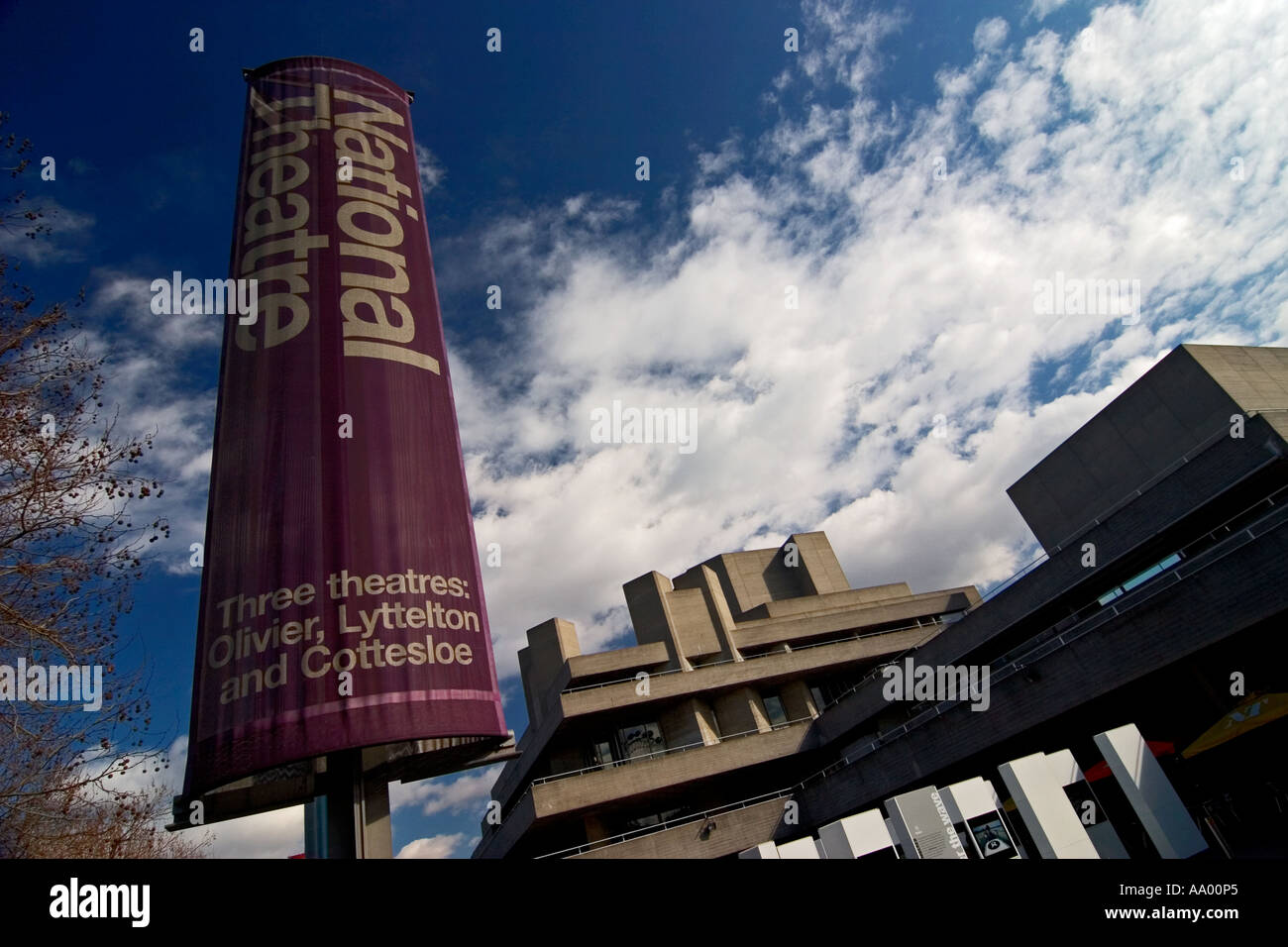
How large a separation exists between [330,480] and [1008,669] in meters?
23.9

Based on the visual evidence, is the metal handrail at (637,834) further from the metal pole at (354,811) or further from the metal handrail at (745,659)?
the metal pole at (354,811)

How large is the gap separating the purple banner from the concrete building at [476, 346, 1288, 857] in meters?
14.8

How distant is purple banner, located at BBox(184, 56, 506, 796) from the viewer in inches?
520

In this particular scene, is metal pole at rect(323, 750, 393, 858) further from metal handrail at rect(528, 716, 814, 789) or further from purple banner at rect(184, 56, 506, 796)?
metal handrail at rect(528, 716, 814, 789)

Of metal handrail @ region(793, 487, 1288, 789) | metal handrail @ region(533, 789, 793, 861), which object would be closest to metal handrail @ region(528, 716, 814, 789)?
metal handrail @ region(533, 789, 793, 861)

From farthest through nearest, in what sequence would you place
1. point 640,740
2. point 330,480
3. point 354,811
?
point 640,740 < point 330,480 < point 354,811

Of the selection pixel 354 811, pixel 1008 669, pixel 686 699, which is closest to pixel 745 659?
pixel 686 699

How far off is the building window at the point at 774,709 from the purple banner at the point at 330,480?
90.7 ft

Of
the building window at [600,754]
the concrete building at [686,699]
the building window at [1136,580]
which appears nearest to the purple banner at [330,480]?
the concrete building at [686,699]

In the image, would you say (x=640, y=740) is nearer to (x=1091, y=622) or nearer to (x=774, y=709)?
(x=774, y=709)

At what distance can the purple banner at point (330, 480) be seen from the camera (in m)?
13.2

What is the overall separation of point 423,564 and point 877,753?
23.0 metres

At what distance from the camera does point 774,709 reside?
39.8 meters

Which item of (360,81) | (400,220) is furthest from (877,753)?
(360,81)
